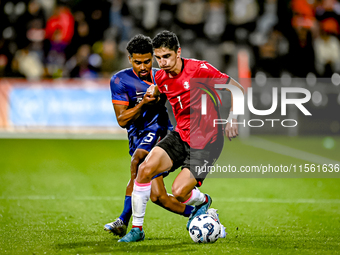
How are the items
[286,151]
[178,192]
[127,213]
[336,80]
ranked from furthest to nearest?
[336,80], [286,151], [127,213], [178,192]

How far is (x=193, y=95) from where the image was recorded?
18.2ft

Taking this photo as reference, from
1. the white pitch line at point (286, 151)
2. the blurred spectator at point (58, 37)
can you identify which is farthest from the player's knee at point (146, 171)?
the blurred spectator at point (58, 37)

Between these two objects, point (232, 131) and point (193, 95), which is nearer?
point (232, 131)

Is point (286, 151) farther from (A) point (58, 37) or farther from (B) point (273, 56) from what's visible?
(A) point (58, 37)

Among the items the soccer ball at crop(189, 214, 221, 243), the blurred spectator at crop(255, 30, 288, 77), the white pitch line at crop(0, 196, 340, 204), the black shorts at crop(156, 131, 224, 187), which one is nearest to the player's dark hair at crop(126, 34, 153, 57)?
the black shorts at crop(156, 131, 224, 187)

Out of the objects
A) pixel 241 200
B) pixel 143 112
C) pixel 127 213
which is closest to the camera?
pixel 127 213

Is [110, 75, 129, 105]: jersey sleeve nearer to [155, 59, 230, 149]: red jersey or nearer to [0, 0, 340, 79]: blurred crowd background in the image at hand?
[155, 59, 230, 149]: red jersey

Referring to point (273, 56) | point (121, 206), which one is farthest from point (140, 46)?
point (273, 56)

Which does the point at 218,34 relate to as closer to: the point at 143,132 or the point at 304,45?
the point at 304,45

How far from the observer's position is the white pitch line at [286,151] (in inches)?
439

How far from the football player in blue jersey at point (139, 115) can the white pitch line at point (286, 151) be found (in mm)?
5853

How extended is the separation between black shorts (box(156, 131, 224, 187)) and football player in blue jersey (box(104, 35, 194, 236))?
388mm

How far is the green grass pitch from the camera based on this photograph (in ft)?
16.5

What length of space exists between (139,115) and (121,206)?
6.53 feet
